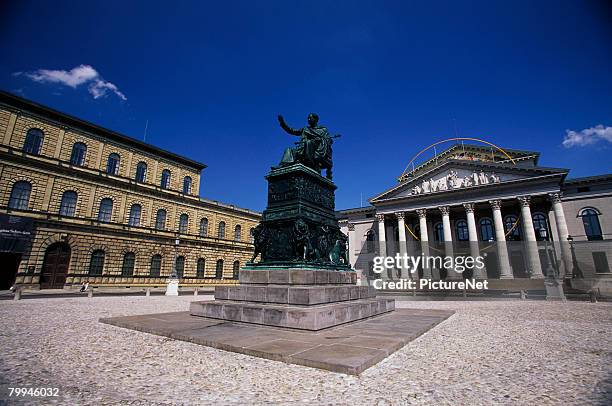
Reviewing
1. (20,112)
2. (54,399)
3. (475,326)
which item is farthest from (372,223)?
(54,399)

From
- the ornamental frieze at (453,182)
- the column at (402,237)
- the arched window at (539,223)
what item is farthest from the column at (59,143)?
the arched window at (539,223)

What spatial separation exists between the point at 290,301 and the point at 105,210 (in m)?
32.4

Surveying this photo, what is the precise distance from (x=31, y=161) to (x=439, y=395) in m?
35.2

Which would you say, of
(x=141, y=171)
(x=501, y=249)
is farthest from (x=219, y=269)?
(x=501, y=249)

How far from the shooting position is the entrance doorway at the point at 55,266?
25734 millimetres

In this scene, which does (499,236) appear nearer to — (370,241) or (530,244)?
(530,244)

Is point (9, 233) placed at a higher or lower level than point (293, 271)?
higher

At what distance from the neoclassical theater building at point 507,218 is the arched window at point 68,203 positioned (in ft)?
122

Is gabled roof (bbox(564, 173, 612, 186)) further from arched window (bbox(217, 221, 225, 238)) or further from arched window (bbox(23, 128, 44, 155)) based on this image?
arched window (bbox(23, 128, 44, 155))

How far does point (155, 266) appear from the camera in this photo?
1344 inches

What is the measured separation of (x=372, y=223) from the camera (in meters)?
50.0

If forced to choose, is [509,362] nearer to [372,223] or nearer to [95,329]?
[95,329]

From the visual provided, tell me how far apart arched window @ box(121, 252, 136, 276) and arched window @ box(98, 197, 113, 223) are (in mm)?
4273

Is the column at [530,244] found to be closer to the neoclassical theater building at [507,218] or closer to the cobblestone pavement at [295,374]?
the neoclassical theater building at [507,218]
